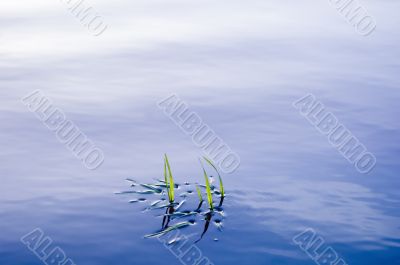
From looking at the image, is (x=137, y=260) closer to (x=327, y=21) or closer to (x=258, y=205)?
(x=258, y=205)

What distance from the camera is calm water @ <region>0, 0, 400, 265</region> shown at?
456 cm

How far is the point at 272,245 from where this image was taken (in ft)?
14.5

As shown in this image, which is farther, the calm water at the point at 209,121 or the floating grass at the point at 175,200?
the floating grass at the point at 175,200

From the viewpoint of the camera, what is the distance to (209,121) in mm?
6516

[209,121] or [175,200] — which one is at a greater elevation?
[209,121]

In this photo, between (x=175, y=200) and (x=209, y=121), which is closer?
(x=175, y=200)

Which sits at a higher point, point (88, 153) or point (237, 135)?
point (237, 135)

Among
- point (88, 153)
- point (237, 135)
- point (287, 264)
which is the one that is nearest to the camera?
point (287, 264)

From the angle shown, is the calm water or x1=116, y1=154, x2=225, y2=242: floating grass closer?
the calm water

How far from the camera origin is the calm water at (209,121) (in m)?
4.56

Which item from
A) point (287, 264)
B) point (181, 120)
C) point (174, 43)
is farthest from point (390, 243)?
point (174, 43)

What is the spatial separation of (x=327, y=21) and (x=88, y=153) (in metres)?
5.19

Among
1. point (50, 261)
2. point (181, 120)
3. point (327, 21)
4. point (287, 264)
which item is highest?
point (327, 21)

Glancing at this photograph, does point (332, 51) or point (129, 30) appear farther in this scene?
point (129, 30)
